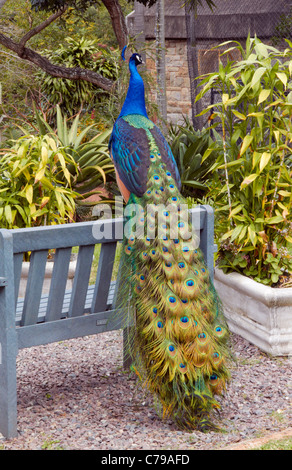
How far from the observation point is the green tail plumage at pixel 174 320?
285cm

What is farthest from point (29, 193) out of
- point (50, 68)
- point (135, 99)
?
point (50, 68)

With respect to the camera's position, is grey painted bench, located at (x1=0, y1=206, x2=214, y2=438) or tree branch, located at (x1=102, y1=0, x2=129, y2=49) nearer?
grey painted bench, located at (x1=0, y1=206, x2=214, y2=438)

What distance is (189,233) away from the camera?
10.3ft

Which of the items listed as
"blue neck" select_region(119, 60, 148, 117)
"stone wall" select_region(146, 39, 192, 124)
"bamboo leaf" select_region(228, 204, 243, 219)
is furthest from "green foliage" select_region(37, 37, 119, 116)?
"bamboo leaf" select_region(228, 204, 243, 219)

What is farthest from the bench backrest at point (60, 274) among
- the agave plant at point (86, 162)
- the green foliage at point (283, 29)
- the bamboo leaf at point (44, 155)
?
the green foliage at point (283, 29)

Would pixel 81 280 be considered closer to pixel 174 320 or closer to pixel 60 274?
pixel 60 274

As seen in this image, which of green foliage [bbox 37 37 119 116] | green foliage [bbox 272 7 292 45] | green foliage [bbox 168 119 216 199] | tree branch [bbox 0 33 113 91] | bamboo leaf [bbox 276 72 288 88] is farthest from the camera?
green foliage [bbox 37 37 119 116]

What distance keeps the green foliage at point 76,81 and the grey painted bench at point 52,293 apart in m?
8.61

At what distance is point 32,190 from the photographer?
4.71m

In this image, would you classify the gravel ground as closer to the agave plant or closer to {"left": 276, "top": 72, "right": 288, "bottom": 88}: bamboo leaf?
{"left": 276, "top": 72, "right": 288, "bottom": 88}: bamboo leaf

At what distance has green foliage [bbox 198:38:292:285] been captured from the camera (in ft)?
12.7

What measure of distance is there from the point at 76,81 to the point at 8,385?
32.2 feet

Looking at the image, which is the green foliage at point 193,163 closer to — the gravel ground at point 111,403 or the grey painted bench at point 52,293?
the gravel ground at point 111,403

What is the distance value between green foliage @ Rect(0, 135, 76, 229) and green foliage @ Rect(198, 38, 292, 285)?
1.31m
